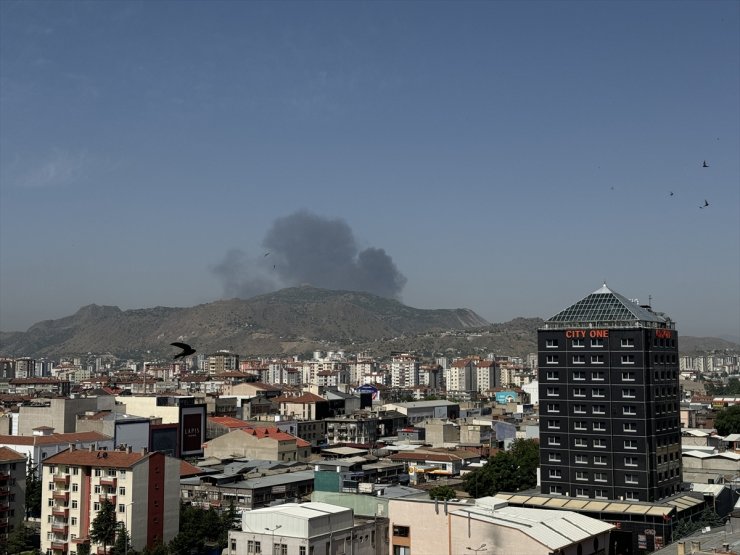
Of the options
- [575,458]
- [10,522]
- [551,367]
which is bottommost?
[10,522]

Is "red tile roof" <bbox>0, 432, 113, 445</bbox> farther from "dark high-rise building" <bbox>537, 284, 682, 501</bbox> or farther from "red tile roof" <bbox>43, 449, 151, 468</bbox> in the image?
"dark high-rise building" <bbox>537, 284, 682, 501</bbox>

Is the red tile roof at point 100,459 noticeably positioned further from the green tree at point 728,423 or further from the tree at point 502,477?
the green tree at point 728,423

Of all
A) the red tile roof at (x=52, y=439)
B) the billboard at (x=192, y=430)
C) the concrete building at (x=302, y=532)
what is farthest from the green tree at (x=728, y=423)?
the concrete building at (x=302, y=532)

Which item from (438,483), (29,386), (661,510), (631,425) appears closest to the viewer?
(661,510)

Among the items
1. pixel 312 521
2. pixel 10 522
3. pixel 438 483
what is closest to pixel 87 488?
pixel 10 522

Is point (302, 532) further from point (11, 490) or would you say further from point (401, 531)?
point (11, 490)

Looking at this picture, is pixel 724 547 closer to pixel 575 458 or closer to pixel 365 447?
pixel 575 458

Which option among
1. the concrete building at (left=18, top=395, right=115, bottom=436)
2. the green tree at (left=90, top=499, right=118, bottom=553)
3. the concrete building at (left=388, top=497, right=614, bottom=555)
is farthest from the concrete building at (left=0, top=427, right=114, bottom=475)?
the concrete building at (left=388, top=497, right=614, bottom=555)
